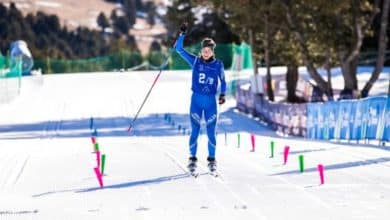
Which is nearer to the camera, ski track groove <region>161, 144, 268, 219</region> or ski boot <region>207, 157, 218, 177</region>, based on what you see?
ski track groove <region>161, 144, 268, 219</region>

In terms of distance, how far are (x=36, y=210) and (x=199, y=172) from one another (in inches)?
149

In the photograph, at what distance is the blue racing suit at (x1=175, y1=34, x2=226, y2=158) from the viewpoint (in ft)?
42.6

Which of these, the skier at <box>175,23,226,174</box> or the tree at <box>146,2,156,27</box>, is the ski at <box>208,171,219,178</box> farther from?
the tree at <box>146,2,156,27</box>

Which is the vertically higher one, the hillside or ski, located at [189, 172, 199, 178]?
the hillside

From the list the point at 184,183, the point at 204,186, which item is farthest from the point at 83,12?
the point at 204,186

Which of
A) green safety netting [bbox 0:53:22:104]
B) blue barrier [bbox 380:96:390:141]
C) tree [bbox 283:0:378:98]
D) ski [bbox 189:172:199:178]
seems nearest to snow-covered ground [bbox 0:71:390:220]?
ski [bbox 189:172:199:178]

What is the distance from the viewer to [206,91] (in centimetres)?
1302

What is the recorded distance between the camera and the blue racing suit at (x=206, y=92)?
1299 centimetres

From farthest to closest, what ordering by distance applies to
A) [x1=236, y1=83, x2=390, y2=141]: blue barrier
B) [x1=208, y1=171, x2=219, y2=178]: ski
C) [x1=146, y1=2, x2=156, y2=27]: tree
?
[x1=146, y1=2, x2=156, y2=27]: tree → [x1=236, y1=83, x2=390, y2=141]: blue barrier → [x1=208, y1=171, x2=219, y2=178]: ski

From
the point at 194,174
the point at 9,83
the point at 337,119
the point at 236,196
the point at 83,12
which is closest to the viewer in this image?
the point at 236,196

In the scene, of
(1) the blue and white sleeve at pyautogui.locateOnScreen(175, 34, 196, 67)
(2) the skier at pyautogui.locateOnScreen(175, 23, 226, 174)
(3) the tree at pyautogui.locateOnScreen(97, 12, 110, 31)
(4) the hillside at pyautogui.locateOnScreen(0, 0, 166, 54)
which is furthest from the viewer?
(3) the tree at pyautogui.locateOnScreen(97, 12, 110, 31)

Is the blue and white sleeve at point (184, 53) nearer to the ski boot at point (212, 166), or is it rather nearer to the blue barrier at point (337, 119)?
the ski boot at point (212, 166)

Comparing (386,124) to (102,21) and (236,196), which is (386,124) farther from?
(102,21)

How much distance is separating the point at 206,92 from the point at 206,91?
0.06ft
